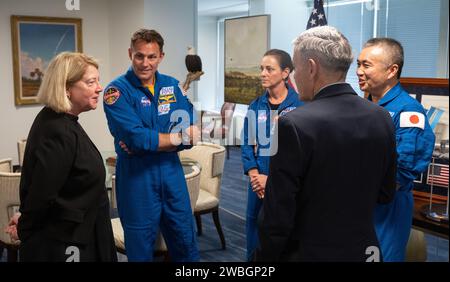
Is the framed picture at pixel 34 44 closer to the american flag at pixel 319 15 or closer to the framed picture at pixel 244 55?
the framed picture at pixel 244 55

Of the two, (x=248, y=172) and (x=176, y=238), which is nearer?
(x=176, y=238)

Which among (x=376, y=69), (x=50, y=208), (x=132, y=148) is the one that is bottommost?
(x=50, y=208)

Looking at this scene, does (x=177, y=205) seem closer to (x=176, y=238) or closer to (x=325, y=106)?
(x=176, y=238)

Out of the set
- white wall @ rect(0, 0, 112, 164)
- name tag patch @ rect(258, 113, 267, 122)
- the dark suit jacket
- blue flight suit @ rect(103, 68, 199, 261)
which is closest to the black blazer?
blue flight suit @ rect(103, 68, 199, 261)

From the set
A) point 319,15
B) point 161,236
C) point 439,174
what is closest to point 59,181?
point 161,236

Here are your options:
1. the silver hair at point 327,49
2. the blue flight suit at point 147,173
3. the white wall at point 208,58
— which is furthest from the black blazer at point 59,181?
the white wall at point 208,58

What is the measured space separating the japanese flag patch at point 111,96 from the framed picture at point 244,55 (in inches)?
130

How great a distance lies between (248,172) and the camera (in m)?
2.62

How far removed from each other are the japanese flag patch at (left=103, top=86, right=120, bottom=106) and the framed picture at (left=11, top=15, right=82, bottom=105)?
3827 millimetres

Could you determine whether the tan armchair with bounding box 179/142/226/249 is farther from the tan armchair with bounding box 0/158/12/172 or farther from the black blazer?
the black blazer

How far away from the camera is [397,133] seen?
1.93 metres

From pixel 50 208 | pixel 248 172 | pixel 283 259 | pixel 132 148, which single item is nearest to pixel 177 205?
pixel 132 148

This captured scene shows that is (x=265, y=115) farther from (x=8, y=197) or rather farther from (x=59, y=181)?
(x=8, y=197)
